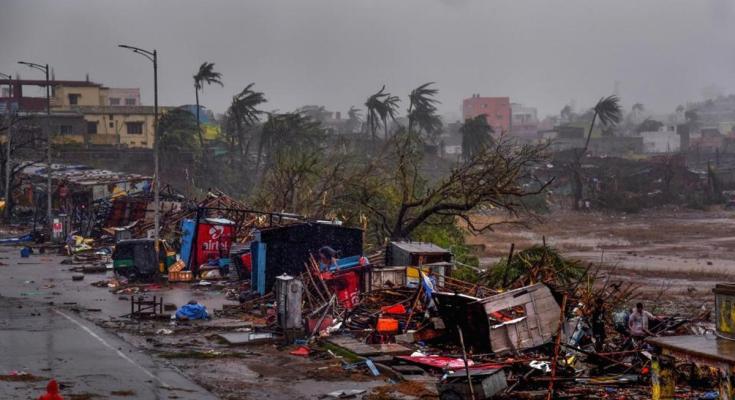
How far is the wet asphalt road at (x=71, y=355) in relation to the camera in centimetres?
1540

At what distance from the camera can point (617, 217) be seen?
2648 inches

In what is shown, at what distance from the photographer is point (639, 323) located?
1811 centimetres

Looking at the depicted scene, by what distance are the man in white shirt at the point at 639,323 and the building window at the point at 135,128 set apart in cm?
6817

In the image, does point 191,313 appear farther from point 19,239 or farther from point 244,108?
point 244,108

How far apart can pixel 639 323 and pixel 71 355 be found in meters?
10.3

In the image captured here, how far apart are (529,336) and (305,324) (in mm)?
4764

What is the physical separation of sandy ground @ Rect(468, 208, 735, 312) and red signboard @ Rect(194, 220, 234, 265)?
33.1ft

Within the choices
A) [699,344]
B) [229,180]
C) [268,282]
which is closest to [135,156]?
[229,180]

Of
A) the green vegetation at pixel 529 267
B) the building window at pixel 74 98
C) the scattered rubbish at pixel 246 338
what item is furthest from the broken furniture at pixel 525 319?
the building window at pixel 74 98

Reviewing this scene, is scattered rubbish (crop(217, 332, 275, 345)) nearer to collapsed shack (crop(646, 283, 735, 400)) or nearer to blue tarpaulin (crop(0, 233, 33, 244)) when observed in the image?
collapsed shack (crop(646, 283, 735, 400))

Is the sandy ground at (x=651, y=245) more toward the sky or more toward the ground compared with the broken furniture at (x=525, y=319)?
more toward the ground

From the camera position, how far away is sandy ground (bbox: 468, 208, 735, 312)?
110 feet

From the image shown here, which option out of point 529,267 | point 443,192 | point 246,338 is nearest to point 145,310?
point 246,338

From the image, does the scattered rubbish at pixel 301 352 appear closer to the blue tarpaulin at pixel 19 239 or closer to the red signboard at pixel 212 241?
the red signboard at pixel 212 241
